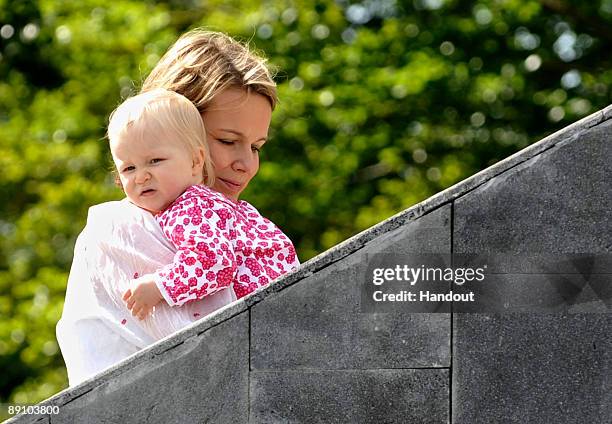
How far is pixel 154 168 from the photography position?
151 inches

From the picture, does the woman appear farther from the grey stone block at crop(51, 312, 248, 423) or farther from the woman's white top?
the grey stone block at crop(51, 312, 248, 423)

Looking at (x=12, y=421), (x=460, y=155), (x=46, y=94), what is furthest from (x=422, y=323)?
(x=46, y=94)

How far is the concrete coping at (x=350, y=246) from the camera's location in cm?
363

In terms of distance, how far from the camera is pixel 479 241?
3654 millimetres

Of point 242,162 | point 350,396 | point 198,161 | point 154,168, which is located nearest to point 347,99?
point 242,162

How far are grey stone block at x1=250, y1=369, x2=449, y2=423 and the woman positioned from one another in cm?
36

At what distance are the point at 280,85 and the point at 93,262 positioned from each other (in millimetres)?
7288

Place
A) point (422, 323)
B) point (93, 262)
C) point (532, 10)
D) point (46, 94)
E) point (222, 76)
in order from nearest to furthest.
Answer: point (422, 323), point (93, 262), point (222, 76), point (532, 10), point (46, 94)

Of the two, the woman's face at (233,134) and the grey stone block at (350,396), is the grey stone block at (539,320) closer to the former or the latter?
the grey stone block at (350,396)

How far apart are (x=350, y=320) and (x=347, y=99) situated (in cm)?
Answer: 727

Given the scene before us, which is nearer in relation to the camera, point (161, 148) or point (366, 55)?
point (161, 148)

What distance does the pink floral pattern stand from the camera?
369 centimetres

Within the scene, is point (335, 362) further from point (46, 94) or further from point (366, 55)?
point (46, 94)

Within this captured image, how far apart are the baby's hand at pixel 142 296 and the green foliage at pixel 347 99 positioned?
6.77 m
